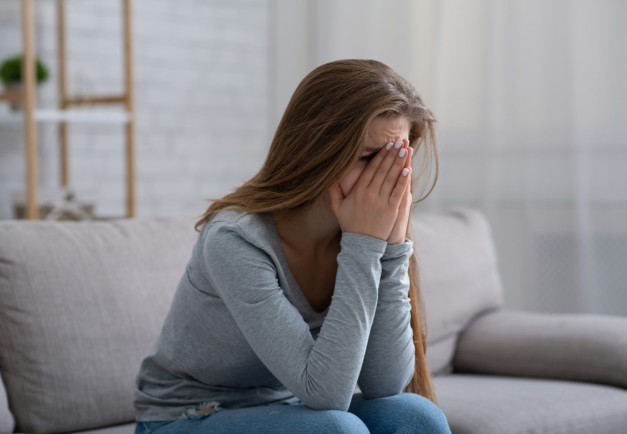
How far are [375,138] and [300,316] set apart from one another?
0.99 ft

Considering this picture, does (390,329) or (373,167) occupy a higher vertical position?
(373,167)

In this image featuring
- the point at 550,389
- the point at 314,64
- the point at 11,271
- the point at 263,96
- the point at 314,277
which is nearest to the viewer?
the point at 314,277

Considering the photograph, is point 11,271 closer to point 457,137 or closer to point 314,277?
point 314,277

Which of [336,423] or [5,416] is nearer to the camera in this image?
[336,423]

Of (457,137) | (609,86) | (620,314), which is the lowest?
(620,314)

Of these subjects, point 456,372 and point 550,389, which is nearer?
point 550,389

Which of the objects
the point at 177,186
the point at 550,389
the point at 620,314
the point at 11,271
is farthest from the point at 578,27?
the point at 11,271

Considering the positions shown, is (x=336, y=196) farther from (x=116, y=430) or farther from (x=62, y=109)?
(x=62, y=109)

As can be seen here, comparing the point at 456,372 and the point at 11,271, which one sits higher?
the point at 11,271

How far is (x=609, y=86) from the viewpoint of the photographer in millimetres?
3135

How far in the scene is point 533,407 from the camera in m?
2.00

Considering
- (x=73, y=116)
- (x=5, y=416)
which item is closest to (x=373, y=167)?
(x=5, y=416)

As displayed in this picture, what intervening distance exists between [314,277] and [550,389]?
83cm

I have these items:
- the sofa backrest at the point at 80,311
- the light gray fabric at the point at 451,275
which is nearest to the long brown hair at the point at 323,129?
the sofa backrest at the point at 80,311
